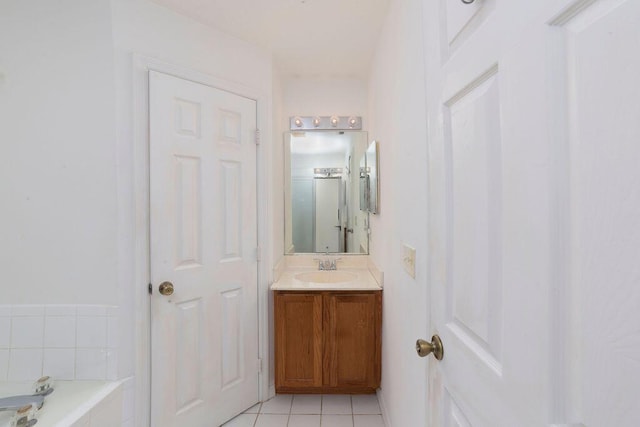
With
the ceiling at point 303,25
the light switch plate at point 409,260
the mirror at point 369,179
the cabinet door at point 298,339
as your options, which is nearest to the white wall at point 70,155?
the ceiling at point 303,25

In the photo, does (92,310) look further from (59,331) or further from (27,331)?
(27,331)

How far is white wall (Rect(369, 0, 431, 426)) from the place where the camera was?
108cm

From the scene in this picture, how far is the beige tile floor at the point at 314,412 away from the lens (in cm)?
174

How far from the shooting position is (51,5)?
137cm

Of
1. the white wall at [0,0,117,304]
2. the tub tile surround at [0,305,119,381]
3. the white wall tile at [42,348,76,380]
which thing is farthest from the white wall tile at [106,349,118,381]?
the white wall at [0,0,117,304]

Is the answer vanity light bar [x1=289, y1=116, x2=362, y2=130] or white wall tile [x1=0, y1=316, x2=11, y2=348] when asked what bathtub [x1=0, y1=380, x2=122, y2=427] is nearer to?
white wall tile [x1=0, y1=316, x2=11, y2=348]

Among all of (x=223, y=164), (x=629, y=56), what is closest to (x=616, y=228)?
(x=629, y=56)

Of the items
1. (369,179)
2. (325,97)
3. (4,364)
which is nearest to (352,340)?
(369,179)

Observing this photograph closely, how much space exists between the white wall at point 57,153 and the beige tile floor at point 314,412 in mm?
1169

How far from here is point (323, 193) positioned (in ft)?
8.10

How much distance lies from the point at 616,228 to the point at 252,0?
1.84 meters

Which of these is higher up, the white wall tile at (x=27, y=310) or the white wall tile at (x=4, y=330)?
the white wall tile at (x=27, y=310)

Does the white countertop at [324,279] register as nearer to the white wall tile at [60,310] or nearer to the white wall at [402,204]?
the white wall at [402,204]

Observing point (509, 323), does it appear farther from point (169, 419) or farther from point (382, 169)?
point (169, 419)
